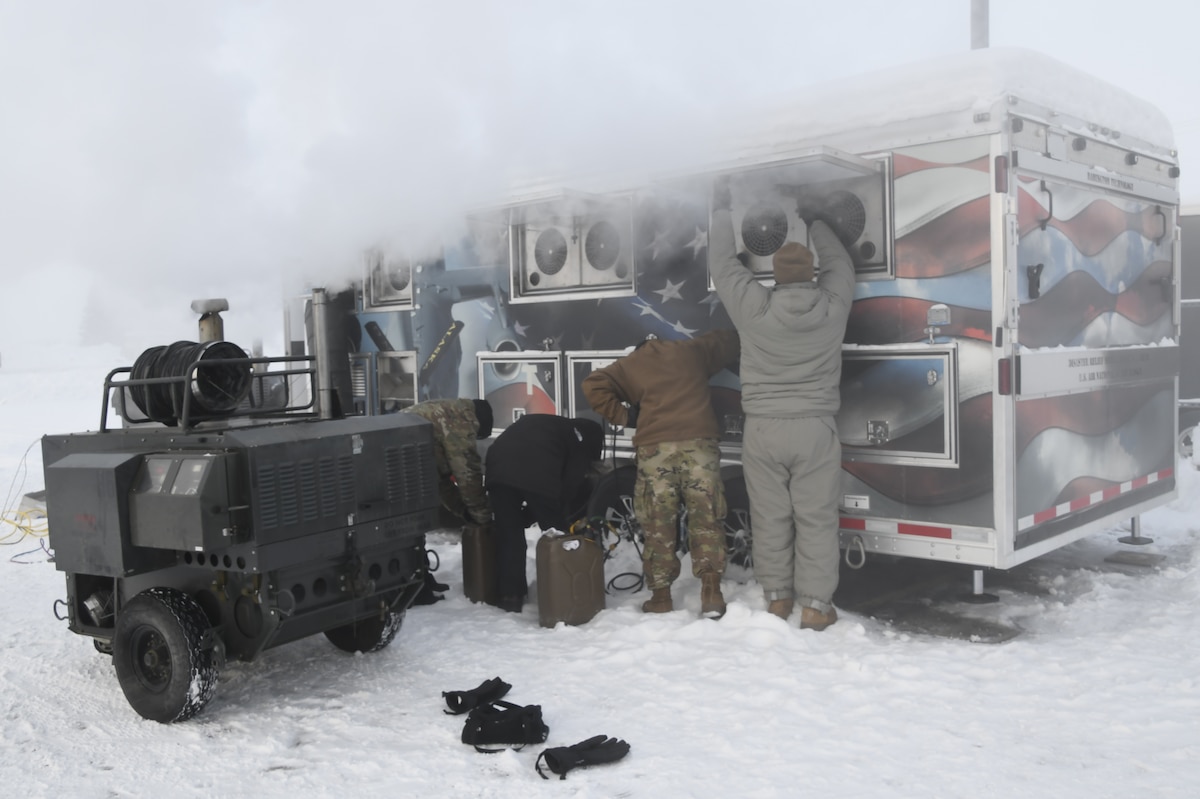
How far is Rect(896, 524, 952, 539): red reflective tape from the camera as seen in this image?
5.32 metres

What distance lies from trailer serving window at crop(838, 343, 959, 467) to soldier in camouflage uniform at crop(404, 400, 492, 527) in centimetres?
219

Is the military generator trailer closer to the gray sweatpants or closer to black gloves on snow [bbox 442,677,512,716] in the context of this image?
black gloves on snow [bbox 442,677,512,716]

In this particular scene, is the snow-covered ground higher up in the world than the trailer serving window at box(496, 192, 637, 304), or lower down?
lower down

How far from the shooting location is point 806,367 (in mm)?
5426

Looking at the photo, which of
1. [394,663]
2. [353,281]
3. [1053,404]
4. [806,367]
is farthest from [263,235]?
[1053,404]

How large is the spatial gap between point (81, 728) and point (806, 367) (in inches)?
149

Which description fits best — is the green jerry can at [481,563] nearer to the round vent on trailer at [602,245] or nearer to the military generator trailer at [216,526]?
the military generator trailer at [216,526]

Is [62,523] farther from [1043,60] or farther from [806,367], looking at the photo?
[1043,60]

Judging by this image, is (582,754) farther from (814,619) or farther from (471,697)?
(814,619)

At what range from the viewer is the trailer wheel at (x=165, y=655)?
175 inches

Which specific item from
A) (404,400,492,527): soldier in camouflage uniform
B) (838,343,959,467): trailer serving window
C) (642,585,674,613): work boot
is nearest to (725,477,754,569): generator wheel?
(642,585,674,613): work boot

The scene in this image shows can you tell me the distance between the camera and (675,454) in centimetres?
586

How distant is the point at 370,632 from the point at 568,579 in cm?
108

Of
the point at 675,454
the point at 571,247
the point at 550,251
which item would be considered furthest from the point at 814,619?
the point at 550,251
